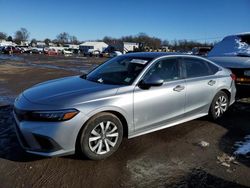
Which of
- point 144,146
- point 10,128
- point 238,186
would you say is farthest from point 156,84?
point 10,128

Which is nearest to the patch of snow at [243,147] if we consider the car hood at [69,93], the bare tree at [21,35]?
the car hood at [69,93]

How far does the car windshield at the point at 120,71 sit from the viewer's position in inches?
181

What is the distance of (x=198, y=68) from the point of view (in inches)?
218

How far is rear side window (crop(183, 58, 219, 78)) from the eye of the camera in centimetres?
530

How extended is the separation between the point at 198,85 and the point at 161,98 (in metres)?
1.09

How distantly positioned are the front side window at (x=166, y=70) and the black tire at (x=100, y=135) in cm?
102

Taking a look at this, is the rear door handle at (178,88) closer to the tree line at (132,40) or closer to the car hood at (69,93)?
the car hood at (69,93)

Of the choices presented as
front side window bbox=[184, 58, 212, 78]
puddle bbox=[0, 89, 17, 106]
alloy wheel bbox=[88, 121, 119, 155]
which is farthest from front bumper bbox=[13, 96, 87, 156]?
puddle bbox=[0, 89, 17, 106]

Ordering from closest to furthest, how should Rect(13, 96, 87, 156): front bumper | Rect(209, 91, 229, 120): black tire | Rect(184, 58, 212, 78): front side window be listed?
Rect(13, 96, 87, 156): front bumper → Rect(184, 58, 212, 78): front side window → Rect(209, 91, 229, 120): black tire

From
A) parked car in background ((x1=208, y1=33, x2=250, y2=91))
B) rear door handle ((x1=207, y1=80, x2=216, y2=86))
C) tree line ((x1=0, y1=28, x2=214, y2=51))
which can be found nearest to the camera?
rear door handle ((x1=207, y1=80, x2=216, y2=86))

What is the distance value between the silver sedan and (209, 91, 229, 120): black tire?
0.02 m

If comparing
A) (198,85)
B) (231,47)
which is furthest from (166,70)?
(231,47)

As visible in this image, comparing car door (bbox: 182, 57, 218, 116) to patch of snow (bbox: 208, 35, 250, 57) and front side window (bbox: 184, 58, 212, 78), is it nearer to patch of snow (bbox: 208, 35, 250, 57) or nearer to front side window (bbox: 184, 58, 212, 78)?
front side window (bbox: 184, 58, 212, 78)

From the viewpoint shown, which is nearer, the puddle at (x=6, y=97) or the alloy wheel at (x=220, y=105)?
the alloy wheel at (x=220, y=105)
